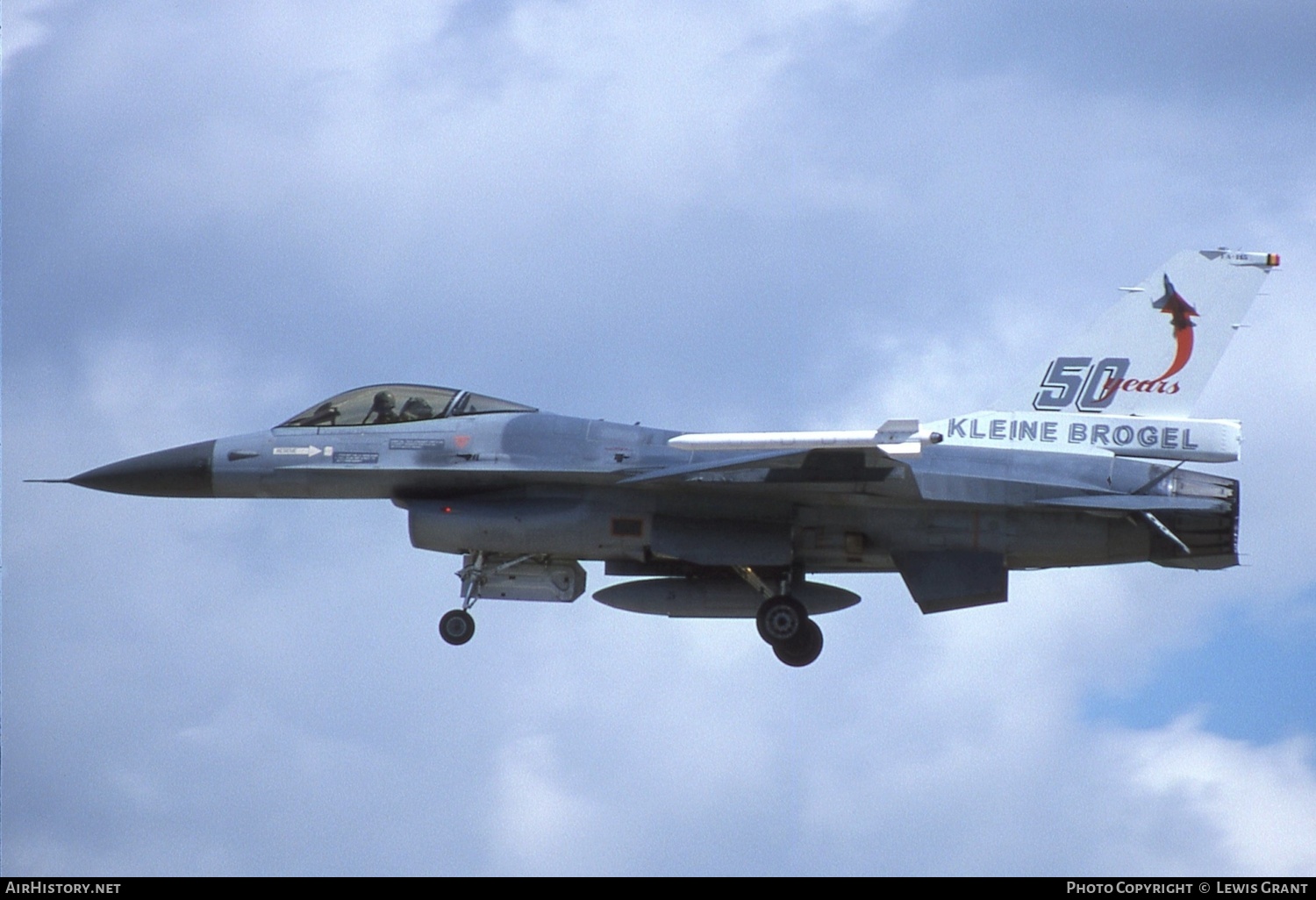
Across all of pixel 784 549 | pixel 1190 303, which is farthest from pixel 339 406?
pixel 1190 303

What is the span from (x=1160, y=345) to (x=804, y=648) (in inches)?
214

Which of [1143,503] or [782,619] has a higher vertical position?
[1143,503]

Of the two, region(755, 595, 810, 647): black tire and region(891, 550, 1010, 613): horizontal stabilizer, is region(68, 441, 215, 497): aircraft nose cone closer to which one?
region(755, 595, 810, 647): black tire

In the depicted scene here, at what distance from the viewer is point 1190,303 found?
24.3 metres

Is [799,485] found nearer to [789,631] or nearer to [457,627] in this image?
[789,631]

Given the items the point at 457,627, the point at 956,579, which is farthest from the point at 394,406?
the point at 956,579

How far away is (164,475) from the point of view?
2528 centimetres

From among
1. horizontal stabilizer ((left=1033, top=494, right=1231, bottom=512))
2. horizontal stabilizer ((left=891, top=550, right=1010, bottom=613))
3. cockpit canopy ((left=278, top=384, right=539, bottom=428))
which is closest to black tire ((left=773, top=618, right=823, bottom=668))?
horizontal stabilizer ((left=891, top=550, right=1010, bottom=613))

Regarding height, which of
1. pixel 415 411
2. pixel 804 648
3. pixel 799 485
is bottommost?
pixel 804 648

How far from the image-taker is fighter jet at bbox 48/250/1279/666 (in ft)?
76.5
